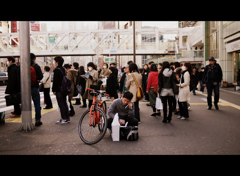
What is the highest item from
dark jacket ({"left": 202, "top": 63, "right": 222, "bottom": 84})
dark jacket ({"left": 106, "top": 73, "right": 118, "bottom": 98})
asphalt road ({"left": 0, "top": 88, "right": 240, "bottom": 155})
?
dark jacket ({"left": 202, "top": 63, "right": 222, "bottom": 84})

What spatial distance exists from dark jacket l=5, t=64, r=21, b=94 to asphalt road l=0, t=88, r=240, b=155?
98cm

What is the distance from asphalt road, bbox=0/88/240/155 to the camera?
4637 millimetres

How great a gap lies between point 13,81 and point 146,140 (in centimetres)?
430

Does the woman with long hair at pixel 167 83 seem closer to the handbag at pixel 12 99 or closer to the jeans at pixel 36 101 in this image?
the jeans at pixel 36 101

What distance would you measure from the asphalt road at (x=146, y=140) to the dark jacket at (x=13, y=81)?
0.98m

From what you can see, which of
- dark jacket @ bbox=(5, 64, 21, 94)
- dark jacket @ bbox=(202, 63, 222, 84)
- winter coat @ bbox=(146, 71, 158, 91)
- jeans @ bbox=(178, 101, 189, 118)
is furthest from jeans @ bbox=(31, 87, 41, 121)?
dark jacket @ bbox=(202, 63, 222, 84)

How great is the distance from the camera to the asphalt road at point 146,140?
4637mm

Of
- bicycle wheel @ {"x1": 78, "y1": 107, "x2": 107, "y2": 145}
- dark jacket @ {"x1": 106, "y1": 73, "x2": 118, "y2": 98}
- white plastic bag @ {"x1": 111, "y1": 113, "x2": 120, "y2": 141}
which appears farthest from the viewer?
dark jacket @ {"x1": 106, "y1": 73, "x2": 118, "y2": 98}

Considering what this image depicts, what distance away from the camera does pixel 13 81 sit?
23.7ft

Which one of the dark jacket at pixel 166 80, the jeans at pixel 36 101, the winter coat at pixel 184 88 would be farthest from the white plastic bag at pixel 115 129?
the winter coat at pixel 184 88

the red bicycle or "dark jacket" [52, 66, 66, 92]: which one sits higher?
"dark jacket" [52, 66, 66, 92]

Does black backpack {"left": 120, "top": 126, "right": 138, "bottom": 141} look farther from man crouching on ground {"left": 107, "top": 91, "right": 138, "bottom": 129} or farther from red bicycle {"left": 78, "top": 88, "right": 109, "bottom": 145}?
red bicycle {"left": 78, "top": 88, "right": 109, "bottom": 145}

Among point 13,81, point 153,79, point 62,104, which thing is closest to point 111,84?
point 153,79
